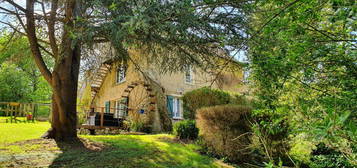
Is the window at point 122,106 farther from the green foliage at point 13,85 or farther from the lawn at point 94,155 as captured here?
the green foliage at point 13,85

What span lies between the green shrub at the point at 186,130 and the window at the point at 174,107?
4.50m

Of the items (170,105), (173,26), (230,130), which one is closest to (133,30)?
(173,26)

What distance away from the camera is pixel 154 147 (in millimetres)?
7090

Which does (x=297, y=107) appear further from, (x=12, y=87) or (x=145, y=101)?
(x=12, y=87)

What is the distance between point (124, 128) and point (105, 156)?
23.3 ft

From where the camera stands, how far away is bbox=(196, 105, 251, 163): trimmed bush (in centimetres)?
641

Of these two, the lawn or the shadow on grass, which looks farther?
the shadow on grass

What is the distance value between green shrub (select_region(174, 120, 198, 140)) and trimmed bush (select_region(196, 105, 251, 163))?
2088 millimetres

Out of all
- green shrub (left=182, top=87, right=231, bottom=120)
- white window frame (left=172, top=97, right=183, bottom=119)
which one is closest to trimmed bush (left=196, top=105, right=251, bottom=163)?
green shrub (left=182, top=87, right=231, bottom=120)

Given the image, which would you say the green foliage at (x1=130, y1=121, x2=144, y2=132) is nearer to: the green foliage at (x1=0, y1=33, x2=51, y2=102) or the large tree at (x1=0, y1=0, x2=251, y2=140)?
the large tree at (x1=0, y1=0, x2=251, y2=140)

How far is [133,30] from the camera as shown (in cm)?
327

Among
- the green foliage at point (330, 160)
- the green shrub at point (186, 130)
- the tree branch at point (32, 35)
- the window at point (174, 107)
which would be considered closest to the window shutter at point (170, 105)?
the window at point (174, 107)

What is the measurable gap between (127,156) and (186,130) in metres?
3.57

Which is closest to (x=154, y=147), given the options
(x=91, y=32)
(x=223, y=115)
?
(x=223, y=115)
